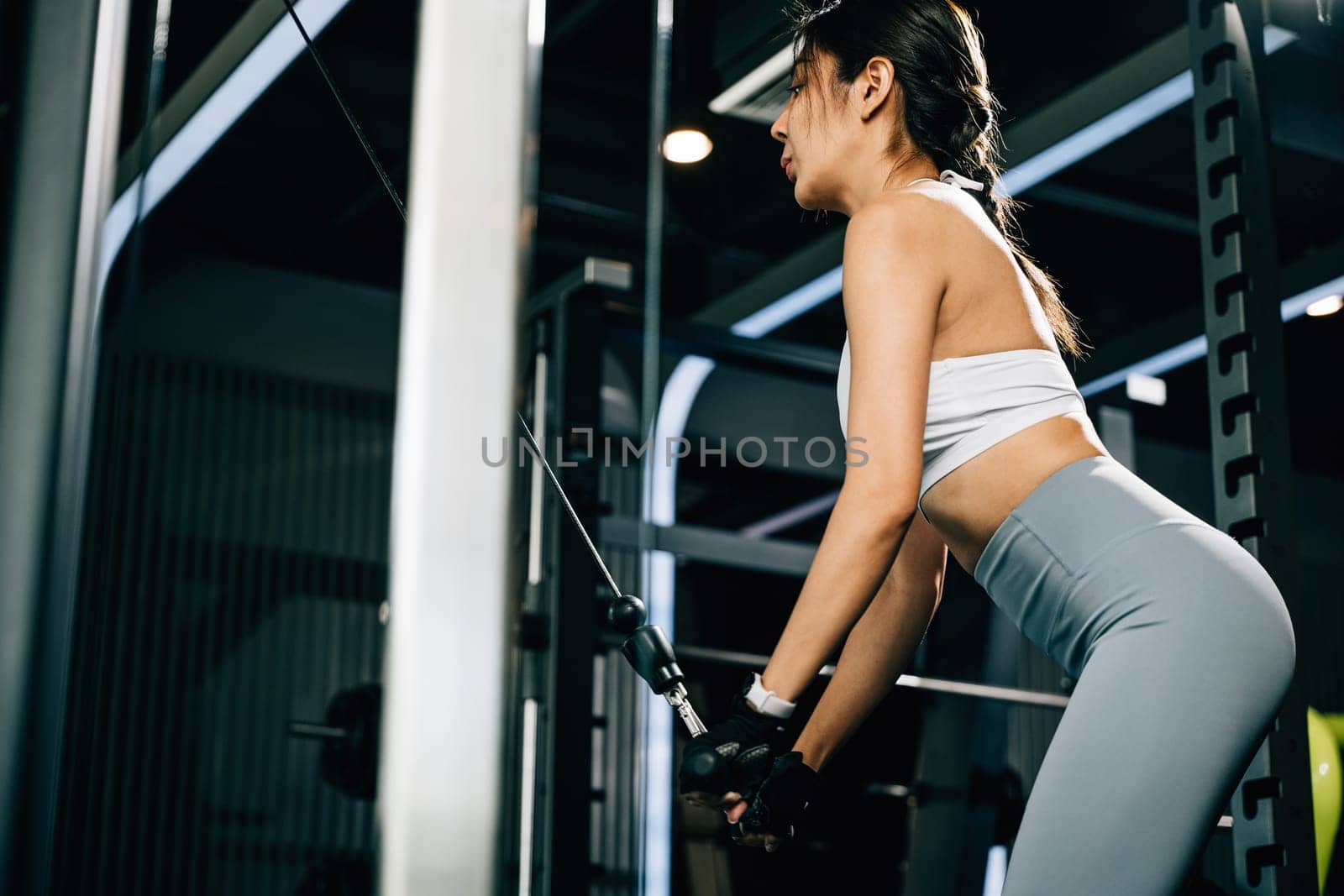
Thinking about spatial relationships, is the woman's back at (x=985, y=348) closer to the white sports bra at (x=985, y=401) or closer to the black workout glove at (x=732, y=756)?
the white sports bra at (x=985, y=401)

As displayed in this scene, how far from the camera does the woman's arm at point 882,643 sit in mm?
1340

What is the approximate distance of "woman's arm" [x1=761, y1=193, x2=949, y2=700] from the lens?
1.12 m

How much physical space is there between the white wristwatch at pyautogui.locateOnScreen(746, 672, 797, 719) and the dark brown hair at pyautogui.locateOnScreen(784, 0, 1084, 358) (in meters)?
0.56

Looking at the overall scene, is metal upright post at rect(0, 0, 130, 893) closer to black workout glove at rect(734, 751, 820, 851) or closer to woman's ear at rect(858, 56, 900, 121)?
black workout glove at rect(734, 751, 820, 851)

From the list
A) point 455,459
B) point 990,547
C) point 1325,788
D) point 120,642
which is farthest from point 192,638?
point 455,459

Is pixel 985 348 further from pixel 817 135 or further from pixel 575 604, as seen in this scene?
pixel 575 604

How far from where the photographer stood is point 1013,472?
1.18 m

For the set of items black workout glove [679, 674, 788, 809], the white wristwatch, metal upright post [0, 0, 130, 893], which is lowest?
black workout glove [679, 674, 788, 809]

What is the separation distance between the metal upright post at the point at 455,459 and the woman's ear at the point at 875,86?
911 millimetres

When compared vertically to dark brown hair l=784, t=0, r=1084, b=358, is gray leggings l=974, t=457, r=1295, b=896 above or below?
below

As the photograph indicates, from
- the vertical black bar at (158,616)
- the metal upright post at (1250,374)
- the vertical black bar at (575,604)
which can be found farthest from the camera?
the vertical black bar at (158,616)

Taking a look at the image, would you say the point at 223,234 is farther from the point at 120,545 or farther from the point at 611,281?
the point at 611,281

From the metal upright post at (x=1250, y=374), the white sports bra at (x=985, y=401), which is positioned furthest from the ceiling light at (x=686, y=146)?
the white sports bra at (x=985, y=401)

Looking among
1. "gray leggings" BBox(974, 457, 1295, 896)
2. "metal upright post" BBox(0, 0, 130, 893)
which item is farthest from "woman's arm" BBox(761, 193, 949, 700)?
"metal upright post" BBox(0, 0, 130, 893)
